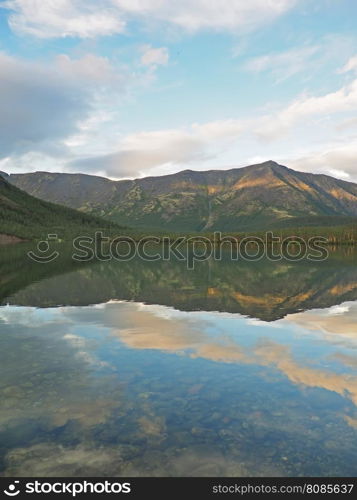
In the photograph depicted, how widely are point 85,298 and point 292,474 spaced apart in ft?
123

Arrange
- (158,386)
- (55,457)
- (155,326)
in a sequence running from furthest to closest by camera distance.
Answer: (155,326), (158,386), (55,457)

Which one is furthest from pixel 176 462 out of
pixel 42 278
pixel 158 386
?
pixel 42 278

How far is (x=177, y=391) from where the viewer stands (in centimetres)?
1769

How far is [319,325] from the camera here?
32500mm

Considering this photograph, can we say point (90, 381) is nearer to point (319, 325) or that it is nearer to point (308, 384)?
point (308, 384)

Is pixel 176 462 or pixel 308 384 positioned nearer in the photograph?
pixel 176 462

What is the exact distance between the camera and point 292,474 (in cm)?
1171

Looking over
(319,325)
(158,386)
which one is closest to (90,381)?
(158,386)

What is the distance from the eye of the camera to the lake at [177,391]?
12.4 metres

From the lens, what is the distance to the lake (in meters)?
12.4

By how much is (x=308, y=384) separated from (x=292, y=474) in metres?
7.70
